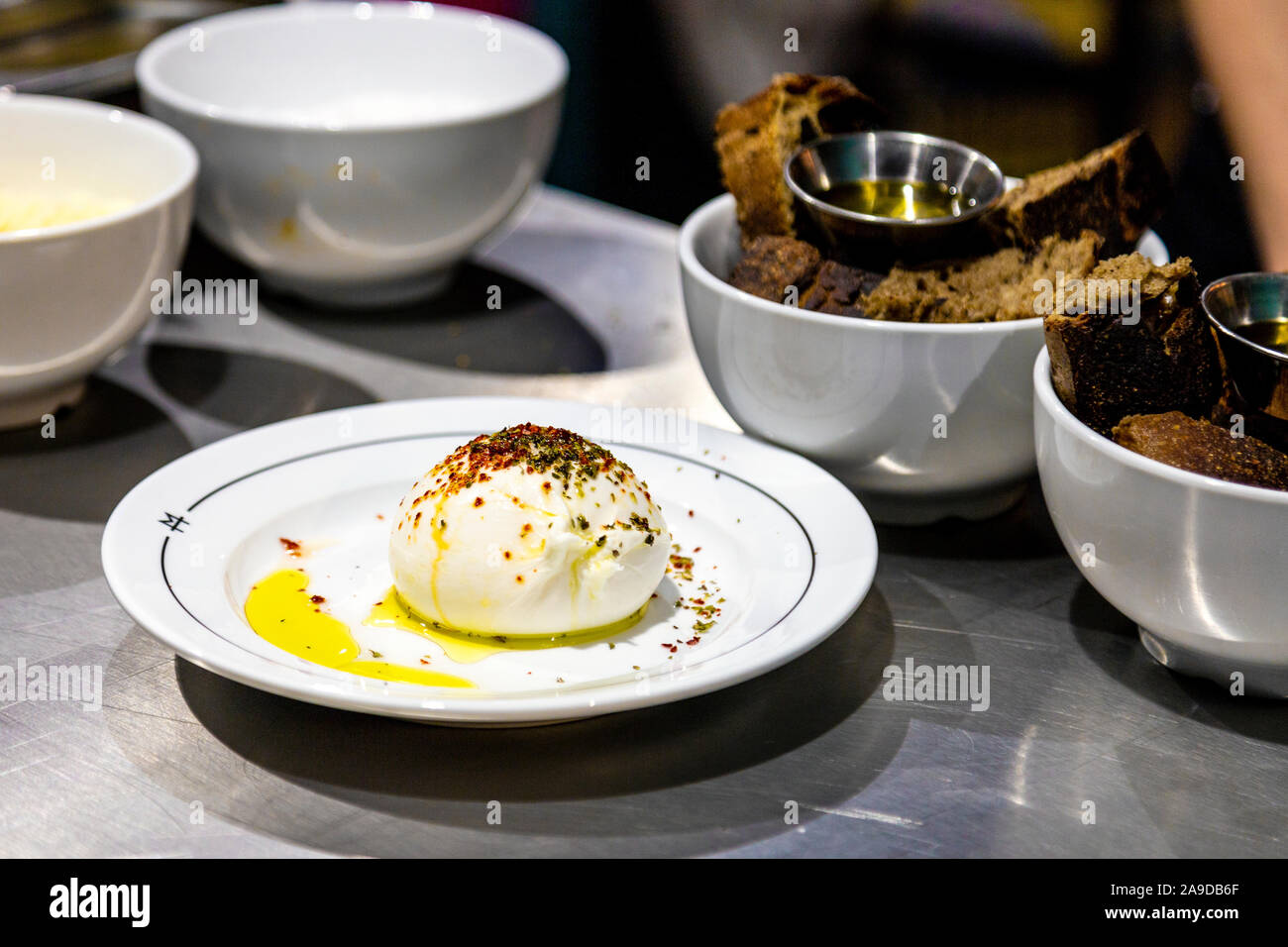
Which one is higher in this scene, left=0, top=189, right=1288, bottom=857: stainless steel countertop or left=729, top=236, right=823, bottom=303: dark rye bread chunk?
left=729, top=236, right=823, bottom=303: dark rye bread chunk

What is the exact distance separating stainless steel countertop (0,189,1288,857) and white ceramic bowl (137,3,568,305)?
1.24ft

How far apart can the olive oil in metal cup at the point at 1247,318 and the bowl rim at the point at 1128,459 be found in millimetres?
113

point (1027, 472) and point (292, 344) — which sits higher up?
point (1027, 472)

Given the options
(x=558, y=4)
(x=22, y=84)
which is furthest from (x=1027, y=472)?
(x=558, y=4)

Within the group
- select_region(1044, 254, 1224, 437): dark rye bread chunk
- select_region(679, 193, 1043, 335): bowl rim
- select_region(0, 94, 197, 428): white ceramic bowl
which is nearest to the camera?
select_region(1044, 254, 1224, 437): dark rye bread chunk

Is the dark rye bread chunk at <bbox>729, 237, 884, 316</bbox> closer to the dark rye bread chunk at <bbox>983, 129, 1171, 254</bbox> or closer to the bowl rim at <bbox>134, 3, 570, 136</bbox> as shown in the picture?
the dark rye bread chunk at <bbox>983, 129, 1171, 254</bbox>

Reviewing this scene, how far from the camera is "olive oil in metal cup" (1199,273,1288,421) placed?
2.76 ft

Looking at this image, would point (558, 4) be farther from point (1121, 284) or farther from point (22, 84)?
point (1121, 284)

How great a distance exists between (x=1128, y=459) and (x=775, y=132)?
0.47 meters

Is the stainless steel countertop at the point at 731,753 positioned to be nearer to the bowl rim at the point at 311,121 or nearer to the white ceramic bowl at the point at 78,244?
the white ceramic bowl at the point at 78,244

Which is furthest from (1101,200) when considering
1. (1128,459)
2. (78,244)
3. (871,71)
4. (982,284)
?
(871,71)

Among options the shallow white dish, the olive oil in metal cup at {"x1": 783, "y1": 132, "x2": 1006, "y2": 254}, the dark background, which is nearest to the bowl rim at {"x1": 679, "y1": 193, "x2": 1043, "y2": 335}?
the shallow white dish
